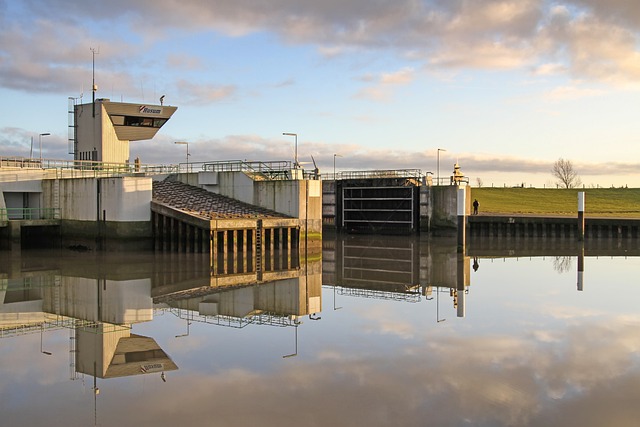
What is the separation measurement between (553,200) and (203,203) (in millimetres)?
52337

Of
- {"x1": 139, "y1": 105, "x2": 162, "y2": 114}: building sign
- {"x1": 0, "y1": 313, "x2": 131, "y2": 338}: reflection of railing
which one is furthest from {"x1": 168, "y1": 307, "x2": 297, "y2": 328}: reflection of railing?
{"x1": 139, "y1": 105, "x2": 162, "y2": 114}: building sign

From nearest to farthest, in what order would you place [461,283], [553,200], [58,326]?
1. [58,326]
2. [461,283]
3. [553,200]

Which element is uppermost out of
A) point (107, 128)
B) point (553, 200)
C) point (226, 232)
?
point (107, 128)

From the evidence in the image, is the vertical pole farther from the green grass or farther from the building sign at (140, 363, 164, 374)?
the green grass

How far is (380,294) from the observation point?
61.5ft

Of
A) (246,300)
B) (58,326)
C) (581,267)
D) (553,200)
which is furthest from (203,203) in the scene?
(553,200)

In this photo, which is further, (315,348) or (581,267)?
(581,267)

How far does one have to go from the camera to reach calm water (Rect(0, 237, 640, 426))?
835 cm

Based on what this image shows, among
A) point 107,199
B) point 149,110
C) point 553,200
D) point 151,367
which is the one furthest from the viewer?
point 553,200

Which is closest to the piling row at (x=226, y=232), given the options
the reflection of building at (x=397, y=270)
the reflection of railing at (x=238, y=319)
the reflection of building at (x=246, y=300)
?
the reflection of building at (x=397, y=270)

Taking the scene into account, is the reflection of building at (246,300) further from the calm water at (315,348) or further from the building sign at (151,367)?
the building sign at (151,367)

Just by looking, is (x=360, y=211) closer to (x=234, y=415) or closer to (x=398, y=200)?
(x=398, y=200)

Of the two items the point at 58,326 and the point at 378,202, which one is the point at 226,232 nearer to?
the point at 58,326

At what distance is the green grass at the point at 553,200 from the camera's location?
64500 mm
